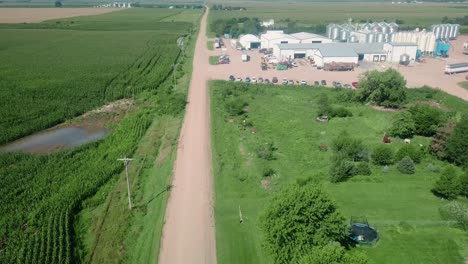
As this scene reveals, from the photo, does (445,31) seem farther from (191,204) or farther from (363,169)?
(191,204)

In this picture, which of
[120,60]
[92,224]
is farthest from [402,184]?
[120,60]

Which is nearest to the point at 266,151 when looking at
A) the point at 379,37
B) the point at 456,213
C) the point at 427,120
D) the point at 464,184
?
the point at 464,184

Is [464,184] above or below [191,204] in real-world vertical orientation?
above

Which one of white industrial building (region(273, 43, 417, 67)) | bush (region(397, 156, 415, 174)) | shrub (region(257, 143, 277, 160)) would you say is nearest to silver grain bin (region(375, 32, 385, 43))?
white industrial building (region(273, 43, 417, 67))

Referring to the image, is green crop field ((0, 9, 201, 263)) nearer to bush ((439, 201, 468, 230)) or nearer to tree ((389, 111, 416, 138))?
bush ((439, 201, 468, 230))

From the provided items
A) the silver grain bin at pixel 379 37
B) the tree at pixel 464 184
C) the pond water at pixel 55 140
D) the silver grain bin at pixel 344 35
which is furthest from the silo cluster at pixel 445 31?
the pond water at pixel 55 140

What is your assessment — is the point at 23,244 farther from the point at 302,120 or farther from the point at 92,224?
the point at 302,120
